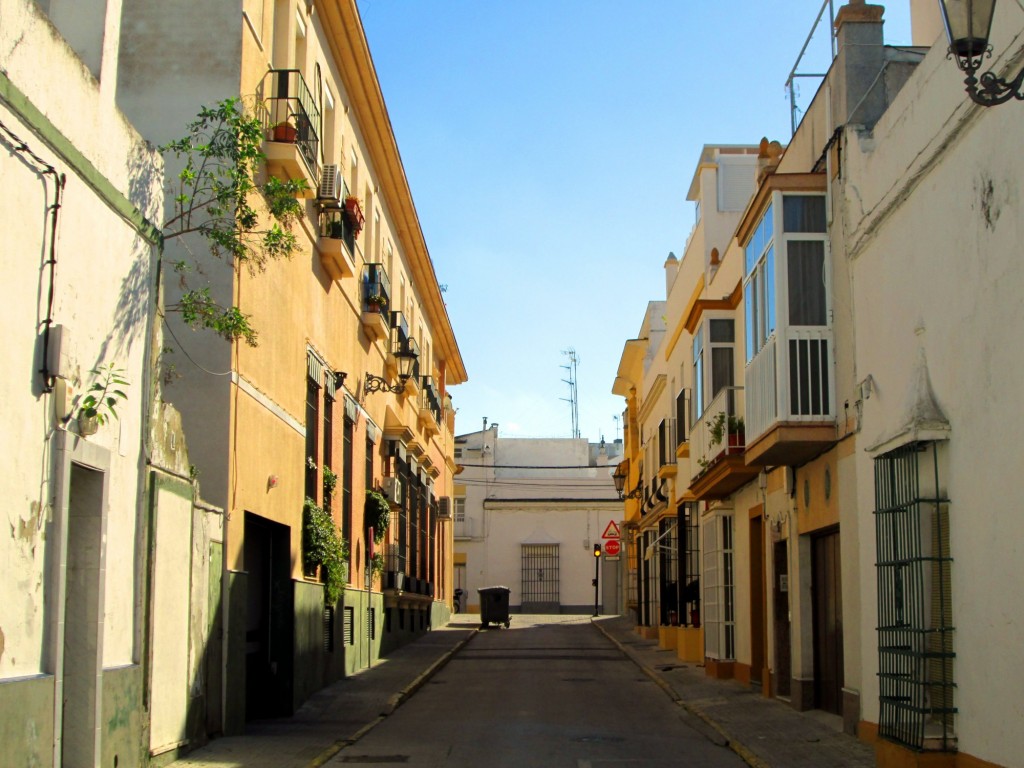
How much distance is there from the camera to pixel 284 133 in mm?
14078

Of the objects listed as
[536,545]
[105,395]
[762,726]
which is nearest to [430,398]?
[762,726]

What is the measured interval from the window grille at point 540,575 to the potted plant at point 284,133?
45979 mm

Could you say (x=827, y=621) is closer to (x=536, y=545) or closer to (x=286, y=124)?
(x=286, y=124)

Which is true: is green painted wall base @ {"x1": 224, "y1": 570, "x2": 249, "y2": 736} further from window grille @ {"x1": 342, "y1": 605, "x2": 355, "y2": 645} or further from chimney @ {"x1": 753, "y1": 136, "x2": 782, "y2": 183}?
chimney @ {"x1": 753, "y1": 136, "x2": 782, "y2": 183}

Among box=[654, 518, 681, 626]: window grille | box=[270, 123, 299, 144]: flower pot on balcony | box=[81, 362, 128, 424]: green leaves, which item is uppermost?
box=[270, 123, 299, 144]: flower pot on balcony

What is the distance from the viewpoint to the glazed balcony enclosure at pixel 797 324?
14.0m

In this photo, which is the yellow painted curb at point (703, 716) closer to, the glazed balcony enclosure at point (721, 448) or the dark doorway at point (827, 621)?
the dark doorway at point (827, 621)

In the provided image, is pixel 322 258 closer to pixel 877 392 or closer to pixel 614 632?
pixel 877 392

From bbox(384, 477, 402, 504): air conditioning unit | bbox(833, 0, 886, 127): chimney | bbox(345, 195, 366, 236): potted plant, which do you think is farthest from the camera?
bbox(384, 477, 402, 504): air conditioning unit

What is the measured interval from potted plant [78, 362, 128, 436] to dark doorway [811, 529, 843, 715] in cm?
821

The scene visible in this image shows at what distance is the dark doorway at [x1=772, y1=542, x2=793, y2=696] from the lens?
56.1ft

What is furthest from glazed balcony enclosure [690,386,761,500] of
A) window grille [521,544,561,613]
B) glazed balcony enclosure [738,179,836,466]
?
window grille [521,544,561,613]

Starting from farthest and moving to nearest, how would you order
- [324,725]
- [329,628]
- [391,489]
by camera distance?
[391,489] → [329,628] → [324,725]

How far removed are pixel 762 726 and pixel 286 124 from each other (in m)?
8.46
